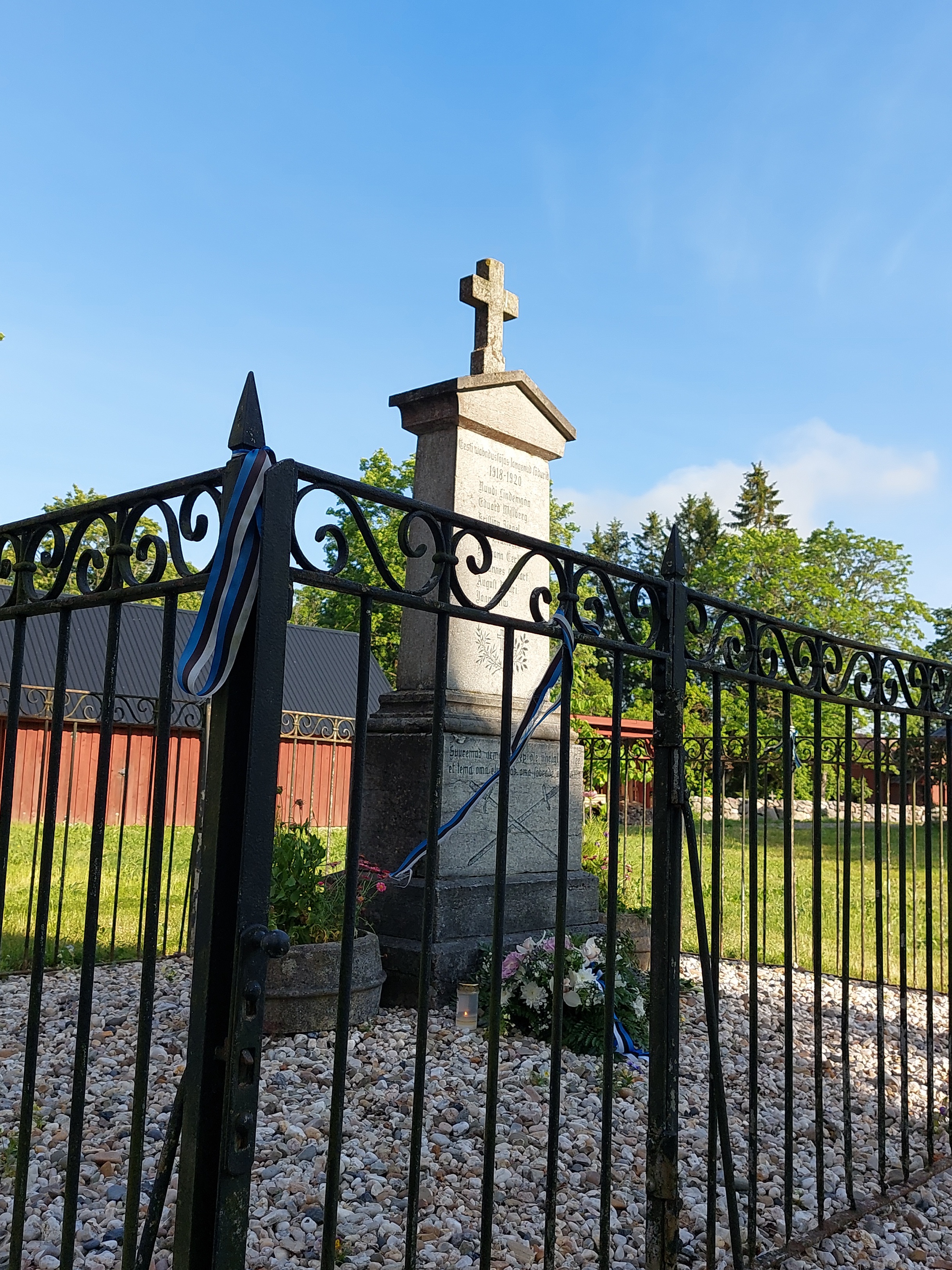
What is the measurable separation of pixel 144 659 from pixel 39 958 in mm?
19137

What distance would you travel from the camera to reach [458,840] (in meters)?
6.00

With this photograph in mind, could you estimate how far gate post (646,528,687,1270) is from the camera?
2727 millimetres

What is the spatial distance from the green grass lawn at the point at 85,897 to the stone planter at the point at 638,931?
3027 millimetres

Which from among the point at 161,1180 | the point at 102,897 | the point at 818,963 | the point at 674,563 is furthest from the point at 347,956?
the point at 102,897

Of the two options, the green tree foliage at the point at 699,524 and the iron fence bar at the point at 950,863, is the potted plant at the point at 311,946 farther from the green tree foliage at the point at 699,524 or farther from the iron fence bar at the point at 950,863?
the green tree foliage at the point at 699,524

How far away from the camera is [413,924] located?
19.0 ft

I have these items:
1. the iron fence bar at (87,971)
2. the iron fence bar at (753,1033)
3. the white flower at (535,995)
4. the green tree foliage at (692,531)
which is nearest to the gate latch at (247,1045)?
the iron fence bar at (87,971)

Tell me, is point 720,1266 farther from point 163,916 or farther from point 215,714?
point 163,916

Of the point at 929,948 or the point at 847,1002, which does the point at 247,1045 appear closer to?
the point at 847,1002

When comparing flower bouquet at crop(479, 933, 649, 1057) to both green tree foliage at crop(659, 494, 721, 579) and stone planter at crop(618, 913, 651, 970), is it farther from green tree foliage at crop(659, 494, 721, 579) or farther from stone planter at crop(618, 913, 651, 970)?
green tree foliage at crop(659, 494, 721, 579)

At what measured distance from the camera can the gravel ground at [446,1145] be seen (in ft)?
10.3

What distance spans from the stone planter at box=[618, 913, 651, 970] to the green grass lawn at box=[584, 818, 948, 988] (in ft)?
1.27

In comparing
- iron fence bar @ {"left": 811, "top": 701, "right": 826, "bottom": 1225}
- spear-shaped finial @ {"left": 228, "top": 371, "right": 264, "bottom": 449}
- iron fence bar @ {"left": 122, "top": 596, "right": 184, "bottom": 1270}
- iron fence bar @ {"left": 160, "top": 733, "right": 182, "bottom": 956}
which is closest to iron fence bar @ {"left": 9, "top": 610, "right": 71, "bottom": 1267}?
iron fence bar @ {"left": 122, "top": 596, "right": 184, "bottom": 1270}

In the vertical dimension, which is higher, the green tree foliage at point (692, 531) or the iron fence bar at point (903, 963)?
the green tree foliage at point (692, 531)
